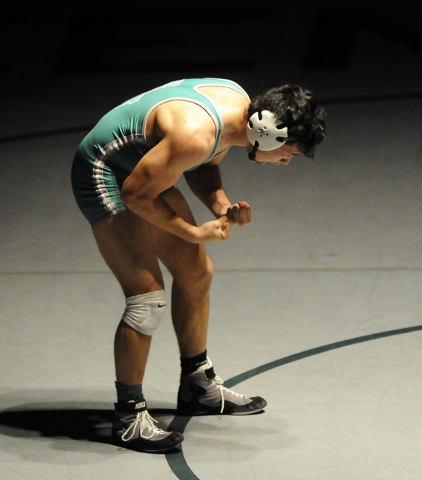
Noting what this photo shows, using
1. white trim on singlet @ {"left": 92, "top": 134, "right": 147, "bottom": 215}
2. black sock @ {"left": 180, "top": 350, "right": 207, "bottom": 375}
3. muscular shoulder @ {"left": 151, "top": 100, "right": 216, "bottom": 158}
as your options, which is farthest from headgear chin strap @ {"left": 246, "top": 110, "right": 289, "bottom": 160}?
black sock @ {"left": 180, "top": 350, "right": 207, "bottom": 375}

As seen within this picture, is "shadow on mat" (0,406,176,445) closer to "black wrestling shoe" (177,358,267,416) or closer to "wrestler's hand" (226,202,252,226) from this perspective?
"black wrestling shoe" (177,358,267,416)

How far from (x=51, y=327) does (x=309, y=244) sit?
4.72ft

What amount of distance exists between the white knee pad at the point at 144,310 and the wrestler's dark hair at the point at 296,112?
63 cm

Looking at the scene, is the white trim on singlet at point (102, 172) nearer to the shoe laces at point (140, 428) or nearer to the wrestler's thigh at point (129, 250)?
the wrestler's thigh at point (129, 250)

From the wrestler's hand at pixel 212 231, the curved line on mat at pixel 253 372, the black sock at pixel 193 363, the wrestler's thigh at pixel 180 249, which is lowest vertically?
the curved line on mat at pixel 253 372

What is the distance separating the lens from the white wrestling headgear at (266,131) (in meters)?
2.52

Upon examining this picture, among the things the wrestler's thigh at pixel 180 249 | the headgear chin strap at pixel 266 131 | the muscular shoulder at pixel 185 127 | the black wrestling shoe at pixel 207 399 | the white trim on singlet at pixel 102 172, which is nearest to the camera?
the muscular shoulder at pixel 185 127

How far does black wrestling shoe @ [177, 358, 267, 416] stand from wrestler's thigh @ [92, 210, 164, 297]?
43 cm

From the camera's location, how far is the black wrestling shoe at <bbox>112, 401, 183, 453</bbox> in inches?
106

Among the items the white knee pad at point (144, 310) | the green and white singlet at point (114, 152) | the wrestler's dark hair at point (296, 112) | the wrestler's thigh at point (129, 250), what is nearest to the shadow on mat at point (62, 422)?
the white knee pad at point (144, 310)

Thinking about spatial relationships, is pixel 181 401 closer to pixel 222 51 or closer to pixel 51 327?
pixel 51 327

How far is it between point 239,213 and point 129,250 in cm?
37

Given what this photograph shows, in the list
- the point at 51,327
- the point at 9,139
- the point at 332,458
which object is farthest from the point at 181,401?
the point at 9,139

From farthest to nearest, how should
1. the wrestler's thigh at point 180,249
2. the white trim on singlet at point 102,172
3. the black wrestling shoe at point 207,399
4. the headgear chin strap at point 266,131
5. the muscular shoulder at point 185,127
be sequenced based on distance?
the black wrestling shoe at point 207,399, the wrestler's thigh at point 180,249, the white trim on singlet at point 102,172, the headgear chin strap at point 266,131, the muscular shoulder at point 185,127
